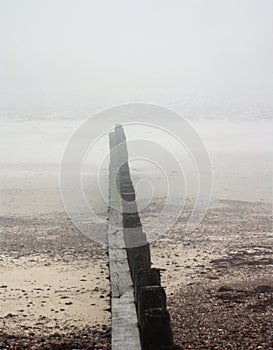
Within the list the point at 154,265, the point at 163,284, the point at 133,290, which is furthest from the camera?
the point at 154,265

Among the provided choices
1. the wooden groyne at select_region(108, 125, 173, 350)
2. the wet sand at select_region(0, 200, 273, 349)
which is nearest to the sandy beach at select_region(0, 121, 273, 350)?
the wet sand at select_region(0, 200, 273, 349)

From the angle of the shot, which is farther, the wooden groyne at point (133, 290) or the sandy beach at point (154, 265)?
the sandy beach at point (154, 265)

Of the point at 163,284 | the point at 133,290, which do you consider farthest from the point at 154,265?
the point at 133,290

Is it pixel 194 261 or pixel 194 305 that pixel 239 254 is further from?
pixel 194 305

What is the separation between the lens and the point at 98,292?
6.80m

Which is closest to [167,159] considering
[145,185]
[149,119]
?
[145,185]

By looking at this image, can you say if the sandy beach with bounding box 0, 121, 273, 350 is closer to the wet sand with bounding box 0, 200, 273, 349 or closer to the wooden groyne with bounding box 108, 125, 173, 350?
the wet sand with bounding box 0, 200, 273, 349

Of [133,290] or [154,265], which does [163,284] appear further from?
[133,290]

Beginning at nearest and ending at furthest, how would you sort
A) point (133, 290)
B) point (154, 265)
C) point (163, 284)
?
1. point (133, 290)
2. point (163, 284)
3. point (154, 265)

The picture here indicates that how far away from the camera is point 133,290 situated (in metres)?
6.05

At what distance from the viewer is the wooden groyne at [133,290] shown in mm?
4328

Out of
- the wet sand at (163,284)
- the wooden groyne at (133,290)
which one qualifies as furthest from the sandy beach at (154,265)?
the wooden groyne at (133,290)

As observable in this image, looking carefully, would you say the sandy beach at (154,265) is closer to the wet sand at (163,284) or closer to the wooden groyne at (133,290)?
the wet sand at (163,284)

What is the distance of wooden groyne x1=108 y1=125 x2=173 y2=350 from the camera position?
4.33 meters
